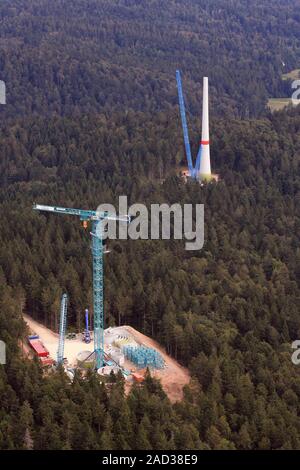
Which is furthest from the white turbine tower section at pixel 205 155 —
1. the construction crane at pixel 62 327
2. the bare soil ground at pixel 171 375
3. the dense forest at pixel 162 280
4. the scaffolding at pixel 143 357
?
the scaffolding at pixel 143 357

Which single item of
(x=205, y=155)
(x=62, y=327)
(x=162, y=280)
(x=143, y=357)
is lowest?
(x=143, y=357)

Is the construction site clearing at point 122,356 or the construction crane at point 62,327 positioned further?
the construction crane at point 62,327

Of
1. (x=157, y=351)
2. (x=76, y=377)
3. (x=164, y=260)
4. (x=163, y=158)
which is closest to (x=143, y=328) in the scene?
(x=157, y=351)

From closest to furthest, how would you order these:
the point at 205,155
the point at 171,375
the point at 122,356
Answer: the point at 171,375, the point at 122,356, the point at 205,155

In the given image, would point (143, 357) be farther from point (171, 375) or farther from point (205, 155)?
point (205, 155)

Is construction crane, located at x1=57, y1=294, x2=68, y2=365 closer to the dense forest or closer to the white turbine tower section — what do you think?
the dense forest

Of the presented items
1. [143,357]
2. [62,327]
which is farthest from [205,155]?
[143,357]

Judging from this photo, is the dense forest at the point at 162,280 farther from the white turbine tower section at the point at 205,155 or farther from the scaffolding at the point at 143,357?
the white turbine tower section at the point at 205,155
